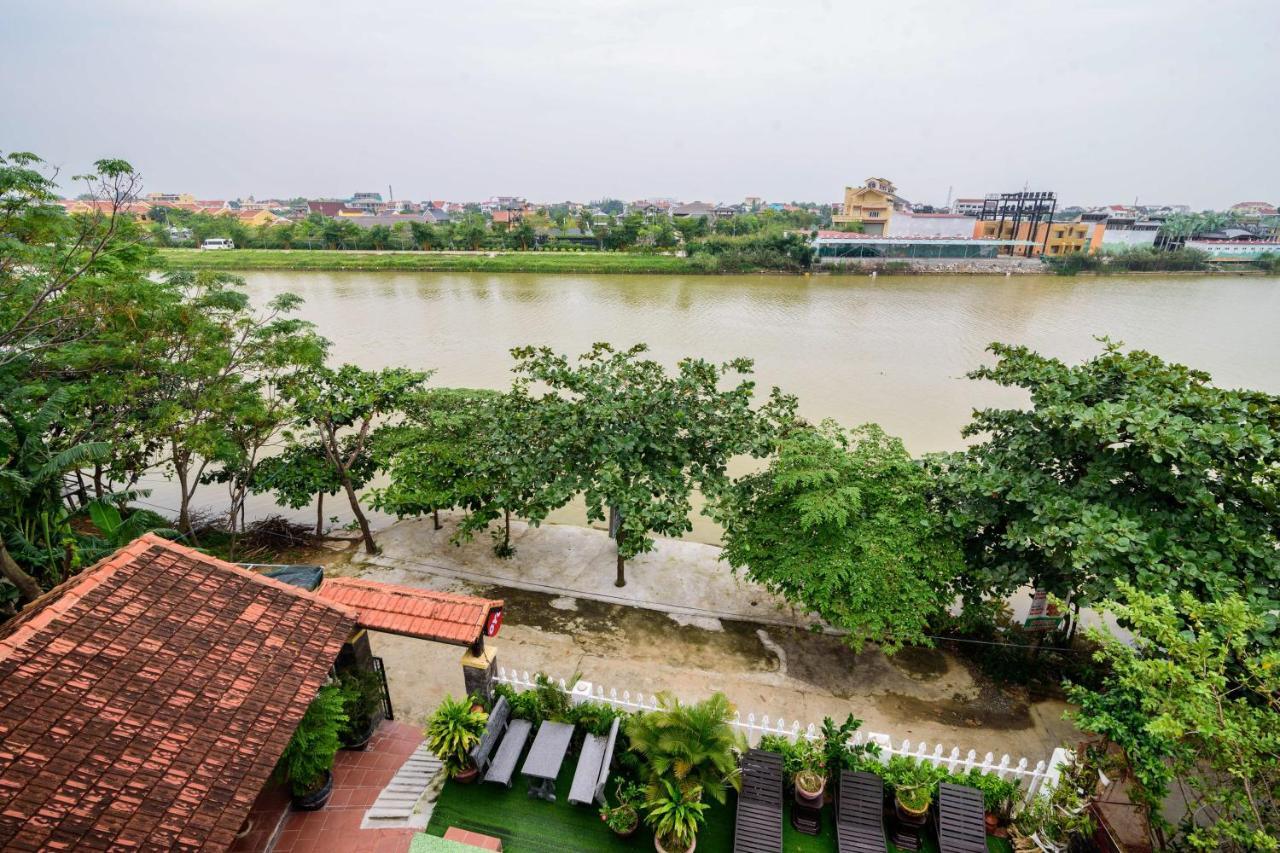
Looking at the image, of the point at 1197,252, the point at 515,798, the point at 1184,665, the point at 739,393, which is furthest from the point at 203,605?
the point at 1197,252

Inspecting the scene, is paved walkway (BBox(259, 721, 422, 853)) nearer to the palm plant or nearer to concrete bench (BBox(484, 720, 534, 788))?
concrete bench (BBox(484, 720, 534, 788))

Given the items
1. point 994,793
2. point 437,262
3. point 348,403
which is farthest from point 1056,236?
point 348,403

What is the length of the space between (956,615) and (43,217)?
14733mm

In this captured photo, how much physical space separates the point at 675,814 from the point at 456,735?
82.1 inches

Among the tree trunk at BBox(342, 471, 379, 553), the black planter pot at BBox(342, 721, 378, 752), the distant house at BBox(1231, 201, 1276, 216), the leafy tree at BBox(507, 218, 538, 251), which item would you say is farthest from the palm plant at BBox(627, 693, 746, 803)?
the distant house at BBox(1231, 201, 1276, 216)

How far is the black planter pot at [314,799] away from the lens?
17.5 ft

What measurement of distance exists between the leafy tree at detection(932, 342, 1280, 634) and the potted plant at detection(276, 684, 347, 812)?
6693 mm

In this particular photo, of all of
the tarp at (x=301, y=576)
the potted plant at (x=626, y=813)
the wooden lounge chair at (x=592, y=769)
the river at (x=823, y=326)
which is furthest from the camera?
the river at (x=823, y=326)

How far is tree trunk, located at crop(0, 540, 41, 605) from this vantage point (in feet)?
19.2

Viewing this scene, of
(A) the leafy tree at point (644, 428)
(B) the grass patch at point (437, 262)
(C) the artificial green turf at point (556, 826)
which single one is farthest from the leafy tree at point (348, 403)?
(B) the grass patch at point (437, 262)

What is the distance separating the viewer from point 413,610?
5746mm

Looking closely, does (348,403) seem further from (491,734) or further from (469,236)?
(469,236)

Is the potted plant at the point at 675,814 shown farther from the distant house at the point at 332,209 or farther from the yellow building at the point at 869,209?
the distant house at the point at 332,209

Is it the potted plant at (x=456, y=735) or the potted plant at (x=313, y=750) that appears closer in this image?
the potted plant at (x=313, y=750)
